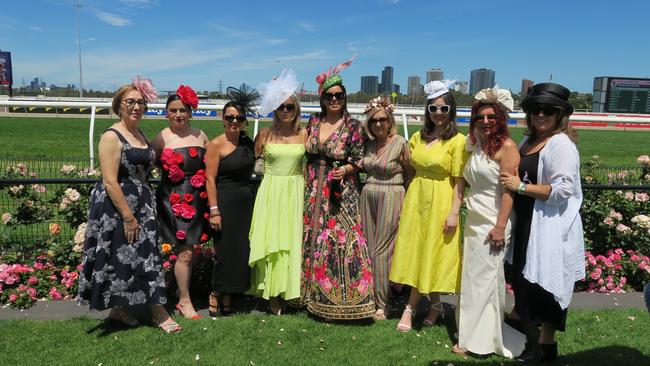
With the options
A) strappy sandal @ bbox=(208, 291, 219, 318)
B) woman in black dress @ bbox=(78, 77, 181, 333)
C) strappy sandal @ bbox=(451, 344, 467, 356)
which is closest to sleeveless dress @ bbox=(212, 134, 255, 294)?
strappy sandal @ bbox=(208, 291, 219, 318)

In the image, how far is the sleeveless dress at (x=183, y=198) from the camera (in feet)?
13.1

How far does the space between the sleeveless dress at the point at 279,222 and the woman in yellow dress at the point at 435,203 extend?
905mm

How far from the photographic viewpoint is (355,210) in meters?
4.25

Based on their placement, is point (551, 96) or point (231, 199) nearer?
point (551, 96)

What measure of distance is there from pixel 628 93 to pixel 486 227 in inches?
2323

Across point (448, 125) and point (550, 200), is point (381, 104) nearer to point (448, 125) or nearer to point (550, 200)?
point (448, 125)

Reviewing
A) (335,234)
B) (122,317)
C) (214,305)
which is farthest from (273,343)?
(122,317)

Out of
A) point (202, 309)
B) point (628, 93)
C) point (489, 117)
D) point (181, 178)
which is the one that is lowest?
point (202, 309)

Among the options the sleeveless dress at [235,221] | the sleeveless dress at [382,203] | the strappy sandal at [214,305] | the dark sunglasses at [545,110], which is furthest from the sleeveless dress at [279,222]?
the dark sunglasses at [545,110]

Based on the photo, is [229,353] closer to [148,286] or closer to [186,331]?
[186,331]

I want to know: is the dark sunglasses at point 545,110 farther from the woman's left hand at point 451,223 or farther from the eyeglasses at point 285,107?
the eyeglasses at point 285,107

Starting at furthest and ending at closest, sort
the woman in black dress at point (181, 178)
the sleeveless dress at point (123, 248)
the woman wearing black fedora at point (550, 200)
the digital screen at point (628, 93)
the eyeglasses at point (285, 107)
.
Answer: the digital screen at point (628, 93) < the eyeglasses at point (285, 107) < the woman in black dress at point (181, 178) < the sleeveless dress at point (123, 248) < the woman wearing black fedora at point (550, 200)

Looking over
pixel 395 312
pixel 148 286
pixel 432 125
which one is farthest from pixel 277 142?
pixel 395 312

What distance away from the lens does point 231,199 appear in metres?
4.18
